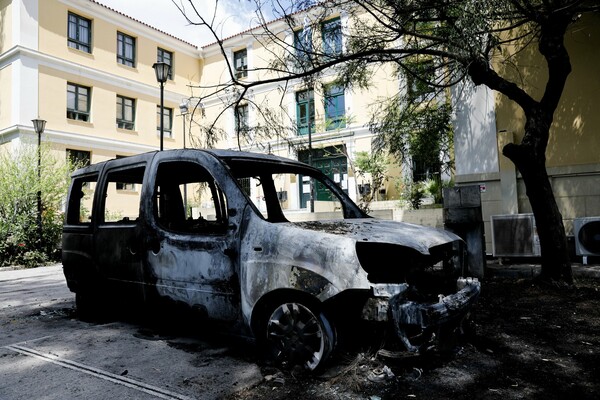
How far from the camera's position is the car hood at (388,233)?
9.25ft

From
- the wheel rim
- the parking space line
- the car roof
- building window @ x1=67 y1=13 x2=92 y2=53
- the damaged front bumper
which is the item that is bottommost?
the parking space line

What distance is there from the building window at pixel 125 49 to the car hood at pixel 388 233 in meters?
23.3

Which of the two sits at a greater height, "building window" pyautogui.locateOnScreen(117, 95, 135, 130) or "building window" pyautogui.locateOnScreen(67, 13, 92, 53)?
"building window" pyautogui.locateOnScreen(67, 13, 92, 53)

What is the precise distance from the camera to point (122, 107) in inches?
889

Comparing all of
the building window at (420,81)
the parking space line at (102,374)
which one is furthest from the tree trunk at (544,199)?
the parking space line at (102,374)

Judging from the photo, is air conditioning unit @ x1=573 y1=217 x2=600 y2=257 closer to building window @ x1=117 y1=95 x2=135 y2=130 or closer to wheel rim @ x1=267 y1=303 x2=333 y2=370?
wheel rim @ x1=267 y1=303 x2=333 y2=370

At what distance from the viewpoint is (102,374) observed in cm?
307

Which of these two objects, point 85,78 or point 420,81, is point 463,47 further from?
point 85,78

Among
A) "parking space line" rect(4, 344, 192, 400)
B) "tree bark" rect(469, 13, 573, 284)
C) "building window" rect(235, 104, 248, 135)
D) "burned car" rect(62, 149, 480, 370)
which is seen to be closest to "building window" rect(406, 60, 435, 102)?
"tree bark" rect(469, 13, 573, 284)

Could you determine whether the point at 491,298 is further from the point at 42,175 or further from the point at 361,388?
the point at 42,175

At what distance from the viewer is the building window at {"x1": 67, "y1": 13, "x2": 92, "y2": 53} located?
2032 cm

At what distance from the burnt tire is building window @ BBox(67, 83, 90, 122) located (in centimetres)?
2129

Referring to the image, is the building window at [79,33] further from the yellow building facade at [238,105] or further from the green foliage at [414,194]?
the green foliage at [414,194]

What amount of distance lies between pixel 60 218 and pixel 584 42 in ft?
50.8
